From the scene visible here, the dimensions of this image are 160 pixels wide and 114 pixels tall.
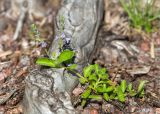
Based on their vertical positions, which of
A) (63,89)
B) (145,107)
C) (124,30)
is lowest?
(145,107)

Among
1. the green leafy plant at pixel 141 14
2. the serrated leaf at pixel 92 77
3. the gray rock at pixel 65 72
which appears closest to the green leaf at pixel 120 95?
the serrated leaf at pixel 92 77

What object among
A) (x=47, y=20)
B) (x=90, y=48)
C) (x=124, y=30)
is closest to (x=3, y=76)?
(x=90, y=48)

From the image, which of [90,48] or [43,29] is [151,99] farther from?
[43,29]

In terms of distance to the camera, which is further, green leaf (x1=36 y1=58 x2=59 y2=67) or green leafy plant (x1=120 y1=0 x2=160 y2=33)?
green leafy plant (x1=120 y1=0 x2=160 y2=33)

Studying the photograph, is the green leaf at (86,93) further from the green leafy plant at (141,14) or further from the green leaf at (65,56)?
the green leafy plant at (141,14)

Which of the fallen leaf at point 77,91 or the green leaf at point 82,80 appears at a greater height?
the green leaf at point 82,80

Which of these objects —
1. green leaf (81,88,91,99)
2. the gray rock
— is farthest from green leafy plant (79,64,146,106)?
the gray rock

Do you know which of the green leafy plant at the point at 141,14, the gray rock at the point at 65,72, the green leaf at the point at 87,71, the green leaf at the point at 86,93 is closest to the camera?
the gray rock at the point at 65,72

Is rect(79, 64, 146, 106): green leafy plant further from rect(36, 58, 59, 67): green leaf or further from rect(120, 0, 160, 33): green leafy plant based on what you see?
rect(120, 0, 160, 33): green leafy plant

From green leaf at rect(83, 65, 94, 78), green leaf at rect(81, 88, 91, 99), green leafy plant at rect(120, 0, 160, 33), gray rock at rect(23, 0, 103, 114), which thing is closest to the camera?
gray rock at rect(23, 0, 103, 114)
